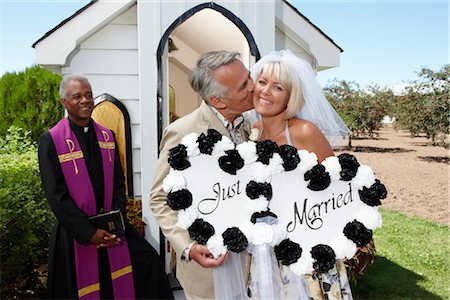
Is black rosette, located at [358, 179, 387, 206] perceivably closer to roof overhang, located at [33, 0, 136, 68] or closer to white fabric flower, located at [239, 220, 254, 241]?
white fabric flower, located at [239, 220, 254, 241]

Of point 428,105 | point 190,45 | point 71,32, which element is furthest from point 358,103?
point 71,32

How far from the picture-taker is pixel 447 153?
61.1ft

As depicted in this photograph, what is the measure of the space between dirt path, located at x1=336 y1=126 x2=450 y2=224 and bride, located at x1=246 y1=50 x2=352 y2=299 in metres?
8.47

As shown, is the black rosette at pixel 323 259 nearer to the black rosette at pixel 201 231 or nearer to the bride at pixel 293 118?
the bride at pixel 293 118

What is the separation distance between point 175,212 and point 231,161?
44 cm

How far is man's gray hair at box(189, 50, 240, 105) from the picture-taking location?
264 centimetres

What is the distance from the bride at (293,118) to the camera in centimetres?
253

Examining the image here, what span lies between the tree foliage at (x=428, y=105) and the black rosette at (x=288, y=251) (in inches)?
600

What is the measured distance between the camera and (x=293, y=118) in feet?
8.62

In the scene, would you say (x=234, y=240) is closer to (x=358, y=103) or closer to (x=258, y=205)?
(x=258, y=205)

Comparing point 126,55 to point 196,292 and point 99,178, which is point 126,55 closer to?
point 99,178

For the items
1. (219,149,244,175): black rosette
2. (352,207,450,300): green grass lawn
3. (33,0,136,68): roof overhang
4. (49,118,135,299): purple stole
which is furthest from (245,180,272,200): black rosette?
(352,207,450,300): green grass lawn

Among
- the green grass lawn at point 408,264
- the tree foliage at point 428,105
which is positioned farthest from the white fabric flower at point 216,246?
the tree foliage at point 428,105

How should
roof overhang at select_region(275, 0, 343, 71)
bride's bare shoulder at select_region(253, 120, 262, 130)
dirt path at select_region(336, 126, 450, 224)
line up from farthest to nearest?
dirt path at select_region(336, 126, 450, 224), roof overhang at select_region(275, 0, 343, 71), bride's bare shoulder at select_region(253, 120, 262, 130)
